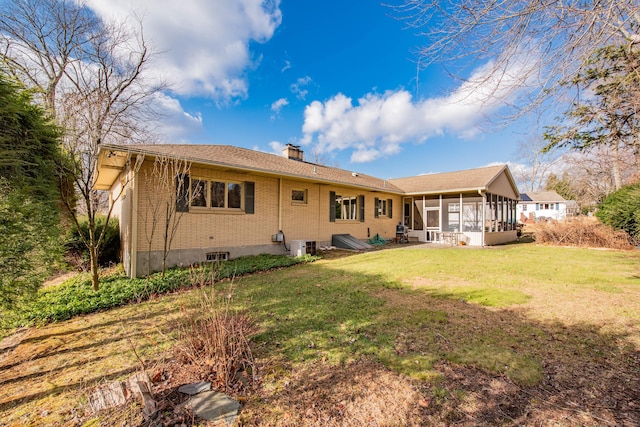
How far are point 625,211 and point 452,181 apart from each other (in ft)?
26.8

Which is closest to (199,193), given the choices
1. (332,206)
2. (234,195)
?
(234,195)

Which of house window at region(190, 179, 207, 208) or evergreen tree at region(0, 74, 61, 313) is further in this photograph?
house window at region(190, 179, 207, 208)

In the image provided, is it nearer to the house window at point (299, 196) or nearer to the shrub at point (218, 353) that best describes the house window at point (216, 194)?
the house window at point (299, 196)

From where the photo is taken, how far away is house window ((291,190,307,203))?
37.6ft

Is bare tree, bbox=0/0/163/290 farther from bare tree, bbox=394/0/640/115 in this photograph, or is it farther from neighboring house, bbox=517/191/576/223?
neighboring house, bbox=517/191/576/223

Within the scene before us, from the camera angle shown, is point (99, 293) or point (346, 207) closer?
point (99, 293)

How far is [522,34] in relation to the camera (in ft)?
10.7

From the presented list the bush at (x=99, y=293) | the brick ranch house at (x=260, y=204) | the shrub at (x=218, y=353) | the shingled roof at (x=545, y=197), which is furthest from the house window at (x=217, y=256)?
the shingled roof at (x=545, y=197)

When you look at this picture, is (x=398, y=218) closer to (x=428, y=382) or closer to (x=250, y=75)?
(x=250, y=75)

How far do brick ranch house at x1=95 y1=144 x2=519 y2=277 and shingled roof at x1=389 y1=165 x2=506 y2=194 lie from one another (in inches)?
2.6

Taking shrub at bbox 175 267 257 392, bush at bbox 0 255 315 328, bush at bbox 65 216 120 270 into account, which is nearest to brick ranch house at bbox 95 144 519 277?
bush at bbox 65 216 120 270

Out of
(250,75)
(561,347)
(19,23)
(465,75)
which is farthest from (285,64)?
(561,347)

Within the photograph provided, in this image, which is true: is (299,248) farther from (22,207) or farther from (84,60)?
(84,60)

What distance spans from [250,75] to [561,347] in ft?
50.8
